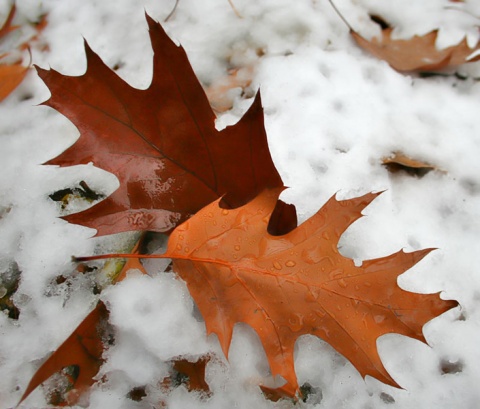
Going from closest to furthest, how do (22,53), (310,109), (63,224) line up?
(63,224), (310,109), (22,53)

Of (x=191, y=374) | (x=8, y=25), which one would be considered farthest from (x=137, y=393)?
(x=8, y=25)

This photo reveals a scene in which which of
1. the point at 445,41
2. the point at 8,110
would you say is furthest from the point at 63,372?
the point at 445,41

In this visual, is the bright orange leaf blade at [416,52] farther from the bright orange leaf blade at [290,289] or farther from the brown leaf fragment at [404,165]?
the bright orange leaf blade at [290,289]

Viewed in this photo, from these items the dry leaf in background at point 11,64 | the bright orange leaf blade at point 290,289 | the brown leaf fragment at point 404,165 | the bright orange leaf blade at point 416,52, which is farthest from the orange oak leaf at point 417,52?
the dry leaf in background at point 11,64

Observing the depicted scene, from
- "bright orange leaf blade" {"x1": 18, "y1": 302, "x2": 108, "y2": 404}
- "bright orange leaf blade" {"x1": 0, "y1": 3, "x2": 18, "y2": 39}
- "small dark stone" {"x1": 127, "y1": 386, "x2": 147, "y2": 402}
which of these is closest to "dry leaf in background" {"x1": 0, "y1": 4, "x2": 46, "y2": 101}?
"bright orange leaf blade" {"x1": 0, "y1": 3, "x2": 18, "y2": 39}

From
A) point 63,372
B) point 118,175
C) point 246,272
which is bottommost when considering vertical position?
point 63,372

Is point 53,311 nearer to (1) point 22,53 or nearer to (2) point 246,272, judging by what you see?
(2) point 246,272

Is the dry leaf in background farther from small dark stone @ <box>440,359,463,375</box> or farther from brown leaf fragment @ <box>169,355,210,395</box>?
small dark stone @ <box>440,359,463,375</box>
